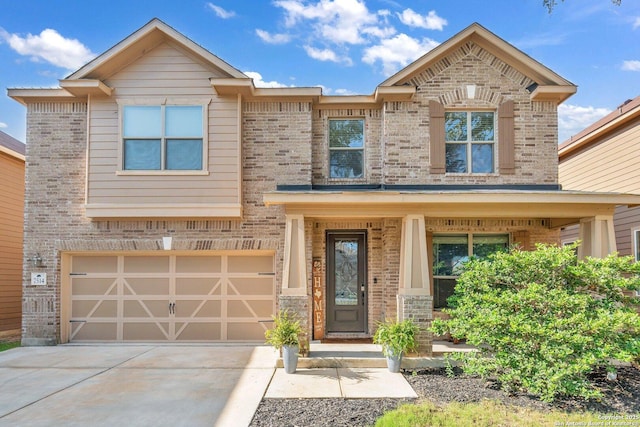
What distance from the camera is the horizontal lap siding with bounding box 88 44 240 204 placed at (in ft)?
30.8

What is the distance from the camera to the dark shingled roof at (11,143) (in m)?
12.5

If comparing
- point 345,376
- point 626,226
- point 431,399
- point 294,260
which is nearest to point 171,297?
Result: point 294,260

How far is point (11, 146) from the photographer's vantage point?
12.7m

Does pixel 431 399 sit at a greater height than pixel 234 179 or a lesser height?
lesser

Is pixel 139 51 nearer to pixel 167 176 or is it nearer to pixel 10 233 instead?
pixel 167 176

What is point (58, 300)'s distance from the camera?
31.4 feet

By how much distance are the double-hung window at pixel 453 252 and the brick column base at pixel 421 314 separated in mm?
2025

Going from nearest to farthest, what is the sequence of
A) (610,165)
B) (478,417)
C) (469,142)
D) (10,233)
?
(478,417) → (469,142) → (610,165) → (10,233)

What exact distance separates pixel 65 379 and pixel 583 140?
13592 millimetres

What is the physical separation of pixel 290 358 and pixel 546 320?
3907mm

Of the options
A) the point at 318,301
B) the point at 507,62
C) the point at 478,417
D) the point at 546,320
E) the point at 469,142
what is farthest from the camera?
the point at 507,62

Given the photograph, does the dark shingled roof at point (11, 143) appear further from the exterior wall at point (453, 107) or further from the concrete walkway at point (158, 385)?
the exterior wall at point (453, 107)

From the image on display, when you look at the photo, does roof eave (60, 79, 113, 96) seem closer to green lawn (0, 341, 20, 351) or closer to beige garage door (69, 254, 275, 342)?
beige garage door (69, 254, 275, 342)

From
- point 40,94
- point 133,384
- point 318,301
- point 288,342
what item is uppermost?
point 40,94
